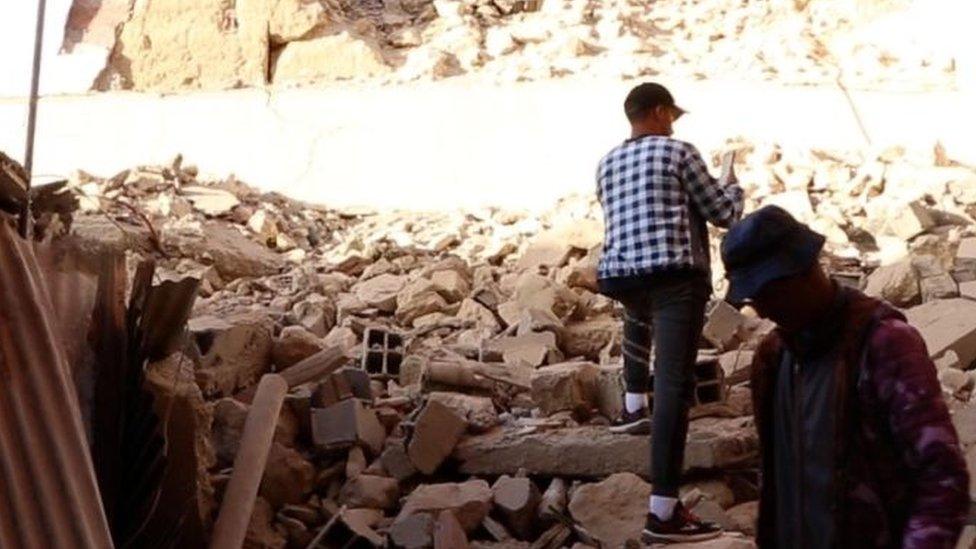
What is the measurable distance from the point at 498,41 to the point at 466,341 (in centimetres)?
702

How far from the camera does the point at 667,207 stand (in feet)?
16.0

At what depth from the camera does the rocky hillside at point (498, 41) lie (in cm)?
1380

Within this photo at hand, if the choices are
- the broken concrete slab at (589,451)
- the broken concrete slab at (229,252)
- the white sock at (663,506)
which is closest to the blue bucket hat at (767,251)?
the white sock at (663,506)

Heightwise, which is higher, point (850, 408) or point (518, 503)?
point (850, 408)

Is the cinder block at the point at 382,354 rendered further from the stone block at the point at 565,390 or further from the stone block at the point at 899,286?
the stone block at the point at 899,286

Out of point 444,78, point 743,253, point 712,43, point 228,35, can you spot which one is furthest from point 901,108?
point 743,253

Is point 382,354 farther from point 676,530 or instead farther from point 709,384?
point 676,530

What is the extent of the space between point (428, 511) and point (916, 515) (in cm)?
310

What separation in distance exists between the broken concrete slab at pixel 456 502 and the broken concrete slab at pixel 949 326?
9.90 feet

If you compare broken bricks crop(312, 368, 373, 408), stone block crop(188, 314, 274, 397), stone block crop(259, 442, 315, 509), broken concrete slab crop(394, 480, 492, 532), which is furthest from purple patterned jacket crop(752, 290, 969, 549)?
broken bricks crop(312, 368, 373, 408)

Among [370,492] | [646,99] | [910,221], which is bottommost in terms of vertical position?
[370,492]

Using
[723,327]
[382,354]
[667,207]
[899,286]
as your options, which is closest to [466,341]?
[382,354]

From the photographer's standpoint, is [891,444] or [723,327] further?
[723,327]

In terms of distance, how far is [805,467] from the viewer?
8.39ft
